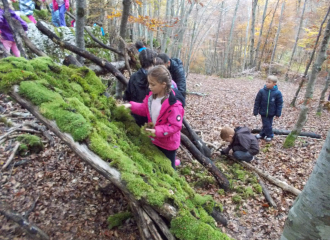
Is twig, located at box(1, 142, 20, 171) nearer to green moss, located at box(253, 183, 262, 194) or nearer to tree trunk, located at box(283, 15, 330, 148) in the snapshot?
green moss, located at box(253, 183, 262, 194)

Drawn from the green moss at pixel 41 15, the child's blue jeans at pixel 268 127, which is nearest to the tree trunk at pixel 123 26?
the child's blue jeans at pixel 268 127

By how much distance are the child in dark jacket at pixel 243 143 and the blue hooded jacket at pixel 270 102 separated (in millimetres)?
1733

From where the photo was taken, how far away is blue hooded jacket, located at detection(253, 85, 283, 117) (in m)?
6.27

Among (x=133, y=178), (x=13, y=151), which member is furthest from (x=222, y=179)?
(x=13, y=151)

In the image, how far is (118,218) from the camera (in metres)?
3.09

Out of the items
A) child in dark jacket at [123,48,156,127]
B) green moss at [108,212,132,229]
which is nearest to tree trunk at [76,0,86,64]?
child in dark jacket at [123,48,156,127]

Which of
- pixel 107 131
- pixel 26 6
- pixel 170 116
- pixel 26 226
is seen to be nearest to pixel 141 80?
pixel 170 116

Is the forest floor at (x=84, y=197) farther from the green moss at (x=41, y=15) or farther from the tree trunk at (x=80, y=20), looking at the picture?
the green moss at (x=41, y=15)

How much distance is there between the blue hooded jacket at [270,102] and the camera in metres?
6.27

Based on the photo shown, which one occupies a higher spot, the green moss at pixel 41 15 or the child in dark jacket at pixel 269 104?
the green moss at pixel 41 15

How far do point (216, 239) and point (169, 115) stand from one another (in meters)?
1.73

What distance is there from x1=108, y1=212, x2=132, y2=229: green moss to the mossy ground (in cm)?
86

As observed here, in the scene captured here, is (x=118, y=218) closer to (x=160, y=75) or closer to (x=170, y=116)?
(x=170, y=116)

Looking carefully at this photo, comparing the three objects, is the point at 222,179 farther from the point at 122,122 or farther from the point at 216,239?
the point at 122,122
